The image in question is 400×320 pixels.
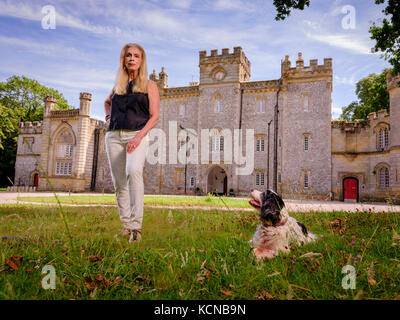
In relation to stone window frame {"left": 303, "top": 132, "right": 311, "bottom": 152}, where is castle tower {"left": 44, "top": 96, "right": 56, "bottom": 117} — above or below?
above

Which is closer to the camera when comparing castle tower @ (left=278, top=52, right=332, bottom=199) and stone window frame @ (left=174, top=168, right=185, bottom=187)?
castle tower @ (left=278, top=52, right=332, bottom=199)

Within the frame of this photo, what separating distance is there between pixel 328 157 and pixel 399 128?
5.77m

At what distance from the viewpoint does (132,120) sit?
306cm

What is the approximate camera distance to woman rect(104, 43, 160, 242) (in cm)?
304

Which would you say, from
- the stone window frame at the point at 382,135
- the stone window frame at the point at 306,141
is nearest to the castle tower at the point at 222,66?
the stone window frame at the point at 306,141

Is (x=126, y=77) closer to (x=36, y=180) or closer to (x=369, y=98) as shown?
(x=369, y=98)

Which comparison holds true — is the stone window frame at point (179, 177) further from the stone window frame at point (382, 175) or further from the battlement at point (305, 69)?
the stone window frame at point (382, 175)

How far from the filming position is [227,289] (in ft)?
5.39

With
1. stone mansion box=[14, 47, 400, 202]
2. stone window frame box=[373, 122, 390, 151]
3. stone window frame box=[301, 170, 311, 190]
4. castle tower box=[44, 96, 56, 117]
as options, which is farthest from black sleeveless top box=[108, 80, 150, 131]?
castle tower box=[44, 96, 56, 117]

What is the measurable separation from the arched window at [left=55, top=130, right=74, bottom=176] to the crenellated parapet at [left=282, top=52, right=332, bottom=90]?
22981mm

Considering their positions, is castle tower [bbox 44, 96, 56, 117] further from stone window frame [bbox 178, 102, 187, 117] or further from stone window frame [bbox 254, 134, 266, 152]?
stone window frame [bbox 254, 134, 266, 152]

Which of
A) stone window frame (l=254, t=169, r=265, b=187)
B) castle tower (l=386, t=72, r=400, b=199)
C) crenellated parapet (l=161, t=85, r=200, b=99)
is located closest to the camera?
castle tower (l=386, t=72, r=400, b=199)

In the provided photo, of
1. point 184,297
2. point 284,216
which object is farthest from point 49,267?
point 284,216
